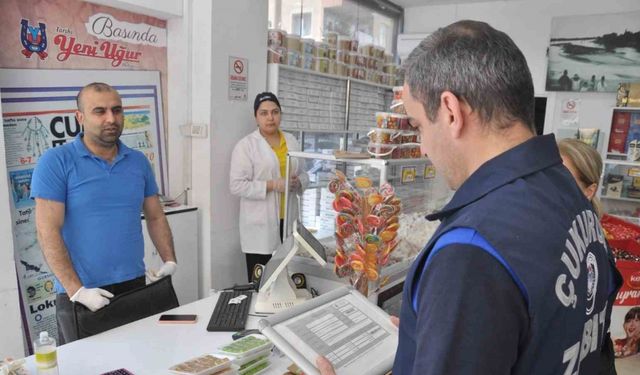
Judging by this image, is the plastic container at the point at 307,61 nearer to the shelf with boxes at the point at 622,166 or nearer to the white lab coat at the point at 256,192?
the white lab coat at the point at 256,192

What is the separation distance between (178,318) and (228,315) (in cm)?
20

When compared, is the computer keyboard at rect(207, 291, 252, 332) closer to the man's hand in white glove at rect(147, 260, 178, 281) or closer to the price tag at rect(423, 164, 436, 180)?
the man's hand in white glove at rect(147, 260, 178, 281)

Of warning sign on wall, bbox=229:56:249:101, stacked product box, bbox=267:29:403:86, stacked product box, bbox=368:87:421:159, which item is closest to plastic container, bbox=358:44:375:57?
stacked product box, bbox=267:29:403:86

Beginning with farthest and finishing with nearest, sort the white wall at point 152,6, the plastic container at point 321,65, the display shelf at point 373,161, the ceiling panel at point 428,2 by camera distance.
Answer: the ceiling panel at point 428,2 < the plastic container at point 321,65 < the white wall at point 152,6 < the display shelf at point 373,161

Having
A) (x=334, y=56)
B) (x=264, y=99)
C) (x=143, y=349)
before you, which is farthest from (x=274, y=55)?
(x=143, y=349)

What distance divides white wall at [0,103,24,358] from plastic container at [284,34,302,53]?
2.50 metres

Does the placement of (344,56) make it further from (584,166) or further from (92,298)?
(92,298)

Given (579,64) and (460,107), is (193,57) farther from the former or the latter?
(579,64)

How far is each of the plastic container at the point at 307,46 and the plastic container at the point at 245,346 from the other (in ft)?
10.8

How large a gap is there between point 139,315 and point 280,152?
1949 millimetres

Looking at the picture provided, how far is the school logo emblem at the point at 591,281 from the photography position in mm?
825

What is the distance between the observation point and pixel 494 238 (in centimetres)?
69

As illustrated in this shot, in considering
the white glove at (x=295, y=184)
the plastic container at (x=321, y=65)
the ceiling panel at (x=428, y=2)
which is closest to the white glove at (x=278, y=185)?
the white glove at (x=295, y=184)

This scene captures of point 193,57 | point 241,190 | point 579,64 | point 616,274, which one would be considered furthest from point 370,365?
point 579,64
